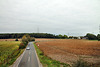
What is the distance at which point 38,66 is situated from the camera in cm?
1206

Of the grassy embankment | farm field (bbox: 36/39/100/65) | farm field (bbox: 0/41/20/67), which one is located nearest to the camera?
the grassy embankment

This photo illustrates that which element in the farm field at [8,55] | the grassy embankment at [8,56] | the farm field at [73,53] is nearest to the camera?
the grassy embankment at [8,56]

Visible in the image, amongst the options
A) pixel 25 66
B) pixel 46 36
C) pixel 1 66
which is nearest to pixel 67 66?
pixel 25 66

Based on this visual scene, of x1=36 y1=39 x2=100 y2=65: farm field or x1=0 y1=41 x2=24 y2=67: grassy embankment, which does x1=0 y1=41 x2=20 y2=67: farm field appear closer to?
x1=0 y1=41 x2=24 y2=67: grassy embankment

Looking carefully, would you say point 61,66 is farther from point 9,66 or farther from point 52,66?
point 9,66

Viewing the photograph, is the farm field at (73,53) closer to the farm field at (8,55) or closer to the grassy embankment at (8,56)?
the grassy embankment at (8,56)

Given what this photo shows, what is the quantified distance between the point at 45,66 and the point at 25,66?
3.32m

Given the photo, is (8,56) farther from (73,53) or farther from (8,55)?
(73,53)

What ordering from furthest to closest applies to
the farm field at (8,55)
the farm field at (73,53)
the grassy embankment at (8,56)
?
1. the farm field at (73,53)
2. the farm field at (8,55)
3. the grassy embankment at (8,56)

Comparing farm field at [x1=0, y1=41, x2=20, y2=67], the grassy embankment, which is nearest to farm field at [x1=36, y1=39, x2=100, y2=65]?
the grassy embankment

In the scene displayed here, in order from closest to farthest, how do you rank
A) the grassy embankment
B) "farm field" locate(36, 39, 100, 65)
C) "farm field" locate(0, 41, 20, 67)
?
the grassy embankment, "farm field" locate(0, 41, 20, 67), "farm field" locate(36, 39, 100, 65)

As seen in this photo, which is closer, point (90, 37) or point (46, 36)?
point (90, 37)

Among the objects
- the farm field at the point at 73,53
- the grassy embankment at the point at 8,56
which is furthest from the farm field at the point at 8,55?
the farm field at the point at 73,53

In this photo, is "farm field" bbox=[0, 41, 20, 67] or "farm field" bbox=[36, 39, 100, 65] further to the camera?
"farm field" bbox=[36, 39, 100, 65]
